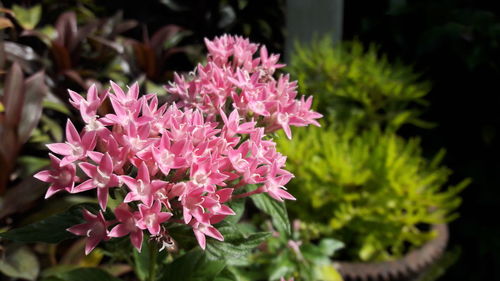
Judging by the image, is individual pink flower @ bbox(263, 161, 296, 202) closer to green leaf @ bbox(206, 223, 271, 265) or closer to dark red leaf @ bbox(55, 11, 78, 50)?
green leaf @ bbox(206, 223, 271, 265)

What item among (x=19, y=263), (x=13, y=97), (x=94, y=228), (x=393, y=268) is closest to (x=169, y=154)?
(x=94, y=228)

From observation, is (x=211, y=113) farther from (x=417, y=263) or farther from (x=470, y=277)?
(x=470, y=277)

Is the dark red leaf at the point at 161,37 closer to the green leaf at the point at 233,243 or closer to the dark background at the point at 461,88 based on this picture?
the dark background at the point at 461,88

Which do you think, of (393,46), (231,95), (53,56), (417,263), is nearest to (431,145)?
(393,46)

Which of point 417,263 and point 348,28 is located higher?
point 348,28

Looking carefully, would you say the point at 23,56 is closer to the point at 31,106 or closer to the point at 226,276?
A: the point at 31,106

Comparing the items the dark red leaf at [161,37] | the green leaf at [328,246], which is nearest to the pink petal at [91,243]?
the green leaf at [328,246]

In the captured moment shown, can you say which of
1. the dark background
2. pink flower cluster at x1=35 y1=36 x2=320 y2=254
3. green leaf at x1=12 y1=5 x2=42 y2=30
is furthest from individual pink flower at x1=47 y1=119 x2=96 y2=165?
the dark background

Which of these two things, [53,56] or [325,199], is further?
[53,56]
